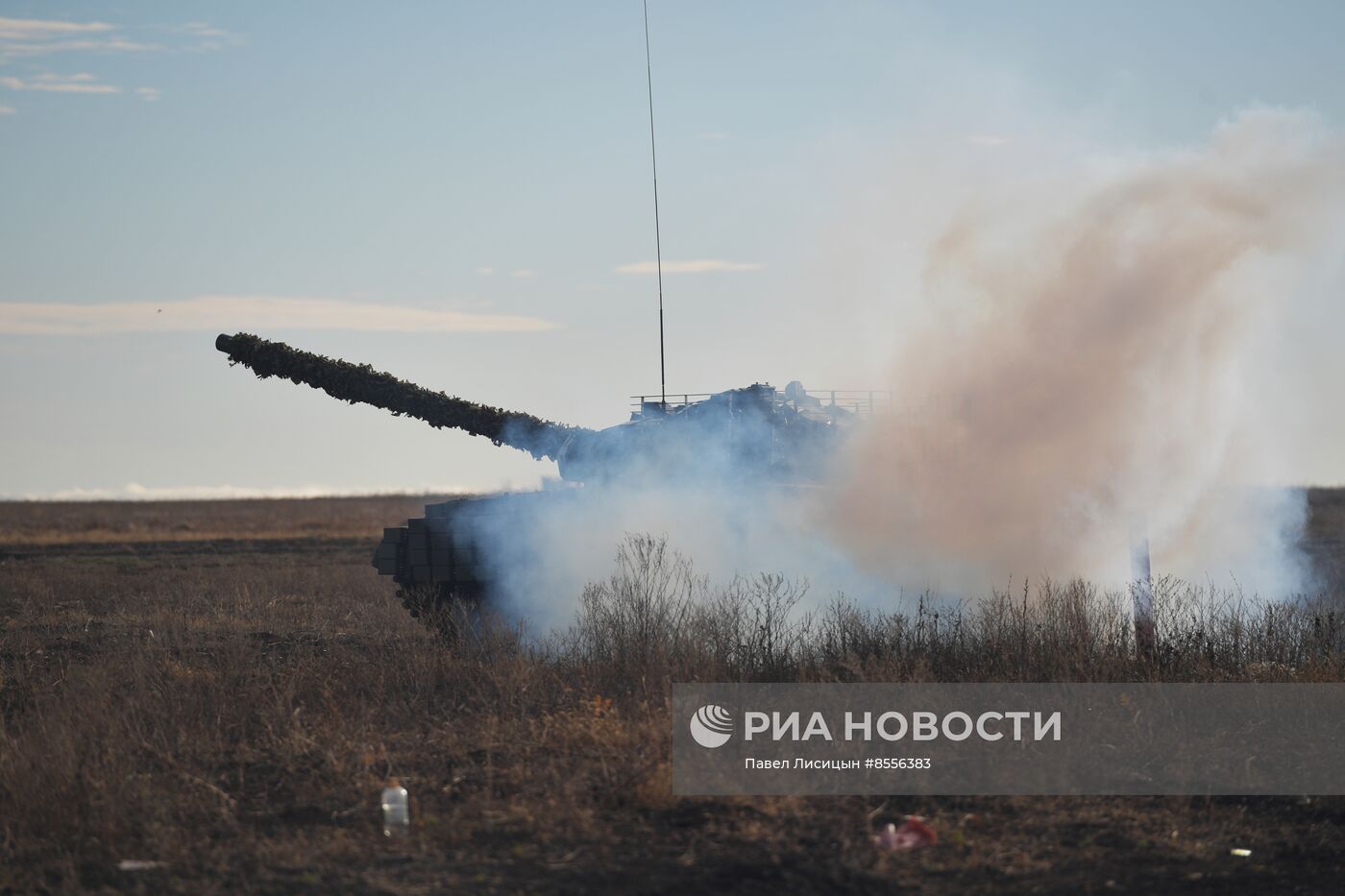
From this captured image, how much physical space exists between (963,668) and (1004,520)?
5933 millimetres

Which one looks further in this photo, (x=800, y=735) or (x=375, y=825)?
(x=800, y=735)

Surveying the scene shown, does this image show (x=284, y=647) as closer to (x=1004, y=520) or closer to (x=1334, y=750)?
(x=1004, y=520)

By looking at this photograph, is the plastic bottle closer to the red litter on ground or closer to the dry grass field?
the dry grass field

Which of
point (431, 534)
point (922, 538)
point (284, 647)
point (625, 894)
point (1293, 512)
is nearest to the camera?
point (625, 894)

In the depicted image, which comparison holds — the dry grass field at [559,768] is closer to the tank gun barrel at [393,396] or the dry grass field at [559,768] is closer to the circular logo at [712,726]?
the circular logo at [712,726]

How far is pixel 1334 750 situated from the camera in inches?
407

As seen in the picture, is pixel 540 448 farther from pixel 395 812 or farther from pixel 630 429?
pixel 395 812

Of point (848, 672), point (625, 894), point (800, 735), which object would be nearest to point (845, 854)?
point (625, 894)

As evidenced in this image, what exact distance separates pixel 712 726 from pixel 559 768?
58.5 inches

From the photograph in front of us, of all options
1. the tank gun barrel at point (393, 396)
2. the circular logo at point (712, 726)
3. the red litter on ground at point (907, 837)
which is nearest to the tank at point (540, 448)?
the tank gun barrel at point (393, 396)

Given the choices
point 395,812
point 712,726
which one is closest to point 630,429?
point 712,726

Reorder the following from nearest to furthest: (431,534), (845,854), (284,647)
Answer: (845,854)
(284,647)
(431,534)

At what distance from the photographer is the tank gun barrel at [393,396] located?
16500 millimetres

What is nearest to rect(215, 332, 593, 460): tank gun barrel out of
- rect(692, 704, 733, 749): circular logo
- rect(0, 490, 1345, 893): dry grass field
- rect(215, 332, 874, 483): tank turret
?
rect(215, 332, 874, 483): tank turret
